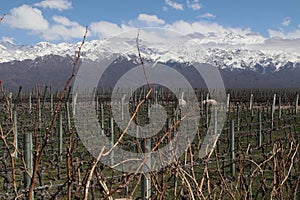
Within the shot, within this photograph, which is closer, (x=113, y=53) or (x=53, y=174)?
(x=113, y=53)

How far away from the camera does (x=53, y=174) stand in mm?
8977

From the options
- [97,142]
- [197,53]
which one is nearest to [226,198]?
[197,53]

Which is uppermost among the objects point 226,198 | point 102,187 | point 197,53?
point 197,53

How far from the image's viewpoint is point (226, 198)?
7078 mm

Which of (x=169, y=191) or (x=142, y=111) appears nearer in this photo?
(x=169, y=191)

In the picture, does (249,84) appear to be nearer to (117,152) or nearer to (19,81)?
(19,81)

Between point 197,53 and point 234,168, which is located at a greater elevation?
point 197,53

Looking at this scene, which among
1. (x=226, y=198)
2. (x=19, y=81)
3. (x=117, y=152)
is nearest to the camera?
(x=226, y=198)

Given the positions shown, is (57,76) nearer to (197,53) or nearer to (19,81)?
(19,81)

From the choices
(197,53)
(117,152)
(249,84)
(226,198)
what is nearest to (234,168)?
(226,198)

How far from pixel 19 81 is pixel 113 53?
186 meters

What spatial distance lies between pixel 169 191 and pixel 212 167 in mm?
1774

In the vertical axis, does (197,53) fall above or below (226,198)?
above

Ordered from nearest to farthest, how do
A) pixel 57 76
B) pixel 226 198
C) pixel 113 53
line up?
pixel 113 53 → pixel 226 198 → pixel 57 76
